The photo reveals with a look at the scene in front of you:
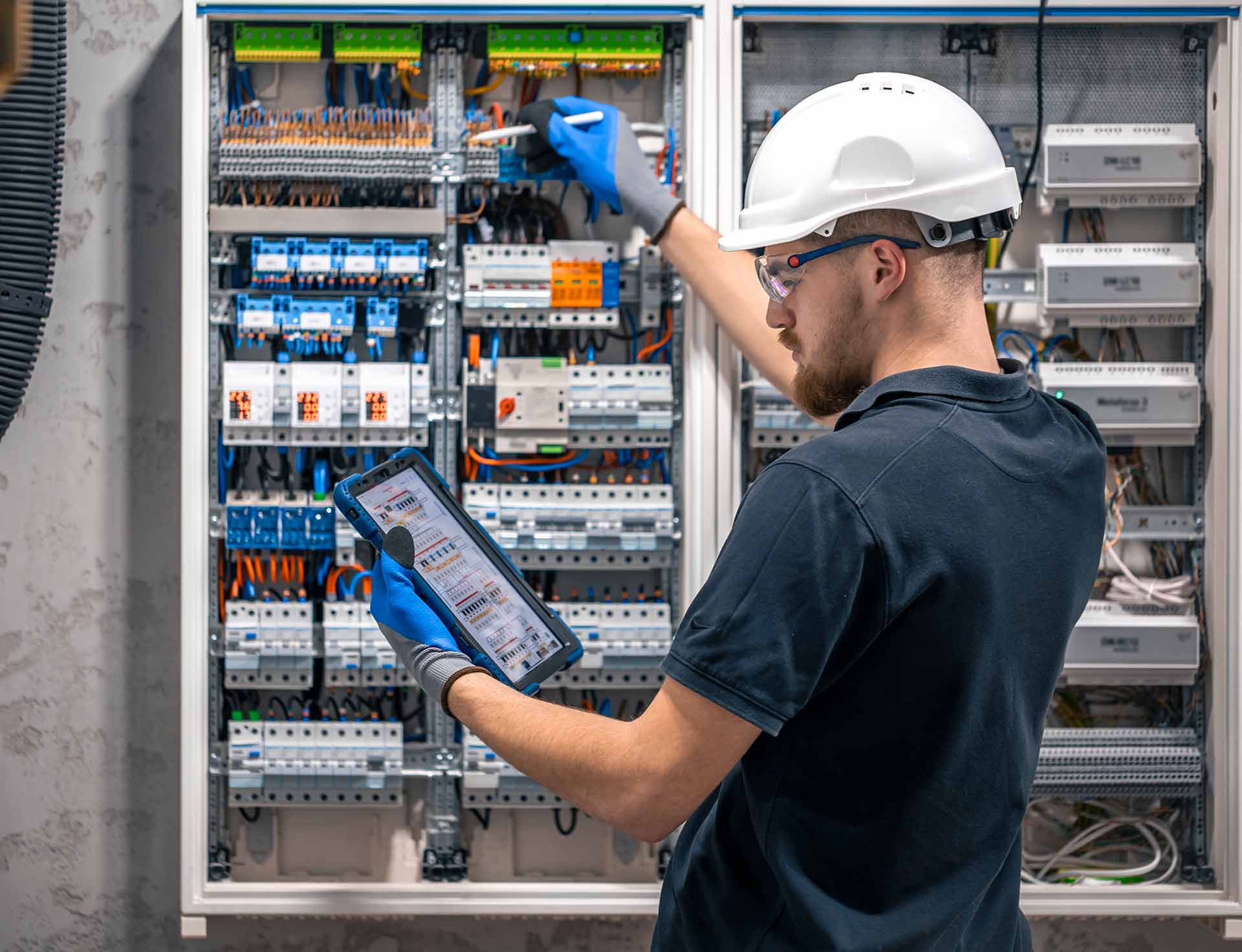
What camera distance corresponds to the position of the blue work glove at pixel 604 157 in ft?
6.96

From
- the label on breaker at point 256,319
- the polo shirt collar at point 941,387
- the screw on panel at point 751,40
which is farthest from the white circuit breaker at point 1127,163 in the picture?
the label on breaker at point 256,319

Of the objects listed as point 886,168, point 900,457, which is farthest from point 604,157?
point 900,457

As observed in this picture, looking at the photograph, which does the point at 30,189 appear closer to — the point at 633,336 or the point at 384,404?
the point at 384,404

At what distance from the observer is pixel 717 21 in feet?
7.06

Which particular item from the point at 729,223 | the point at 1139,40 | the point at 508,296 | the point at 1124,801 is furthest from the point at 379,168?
the point at 1124,801

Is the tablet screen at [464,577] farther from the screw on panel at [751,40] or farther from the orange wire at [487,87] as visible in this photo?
the screw on panel at [751,40]

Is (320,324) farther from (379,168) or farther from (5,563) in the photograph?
(5,563)

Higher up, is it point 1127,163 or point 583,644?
point 1127,163

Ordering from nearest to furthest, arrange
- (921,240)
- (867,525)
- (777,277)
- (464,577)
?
(867,525) < (921,240) < (777,277) < (464,577)

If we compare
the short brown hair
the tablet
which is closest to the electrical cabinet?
the tablet

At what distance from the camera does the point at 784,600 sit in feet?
3.25

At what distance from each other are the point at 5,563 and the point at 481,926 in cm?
138

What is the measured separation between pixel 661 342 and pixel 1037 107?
3.09 feet

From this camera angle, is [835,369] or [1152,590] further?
[1152,590]
